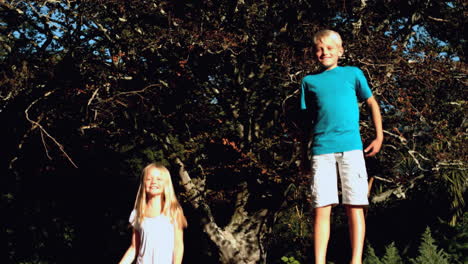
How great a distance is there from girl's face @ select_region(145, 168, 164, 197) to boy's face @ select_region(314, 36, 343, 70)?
5.43 ft

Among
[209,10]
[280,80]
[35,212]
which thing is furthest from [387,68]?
[35,212]

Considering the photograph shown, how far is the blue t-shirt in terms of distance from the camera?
3.56 m

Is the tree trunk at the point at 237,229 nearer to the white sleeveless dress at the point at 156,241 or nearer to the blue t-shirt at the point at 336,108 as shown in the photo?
the white sleeveless dress at the point at 156,241

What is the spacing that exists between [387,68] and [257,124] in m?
2.46

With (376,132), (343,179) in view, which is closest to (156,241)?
(343,179)

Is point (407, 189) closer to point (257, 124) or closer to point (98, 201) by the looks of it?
point (257, 124)

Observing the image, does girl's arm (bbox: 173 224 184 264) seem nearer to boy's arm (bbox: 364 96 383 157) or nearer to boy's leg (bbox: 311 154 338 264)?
boy's leg (bbox: 311 154 338 264)

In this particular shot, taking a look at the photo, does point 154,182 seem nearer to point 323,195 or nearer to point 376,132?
point 323,195

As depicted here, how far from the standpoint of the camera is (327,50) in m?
3.64

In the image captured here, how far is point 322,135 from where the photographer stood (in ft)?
11.8

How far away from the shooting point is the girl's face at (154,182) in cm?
411

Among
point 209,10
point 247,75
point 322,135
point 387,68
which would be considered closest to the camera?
point 322,135

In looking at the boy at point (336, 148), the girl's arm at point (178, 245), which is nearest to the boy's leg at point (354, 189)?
the boy at point (336, 148)

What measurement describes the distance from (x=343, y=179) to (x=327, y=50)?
0.97m
